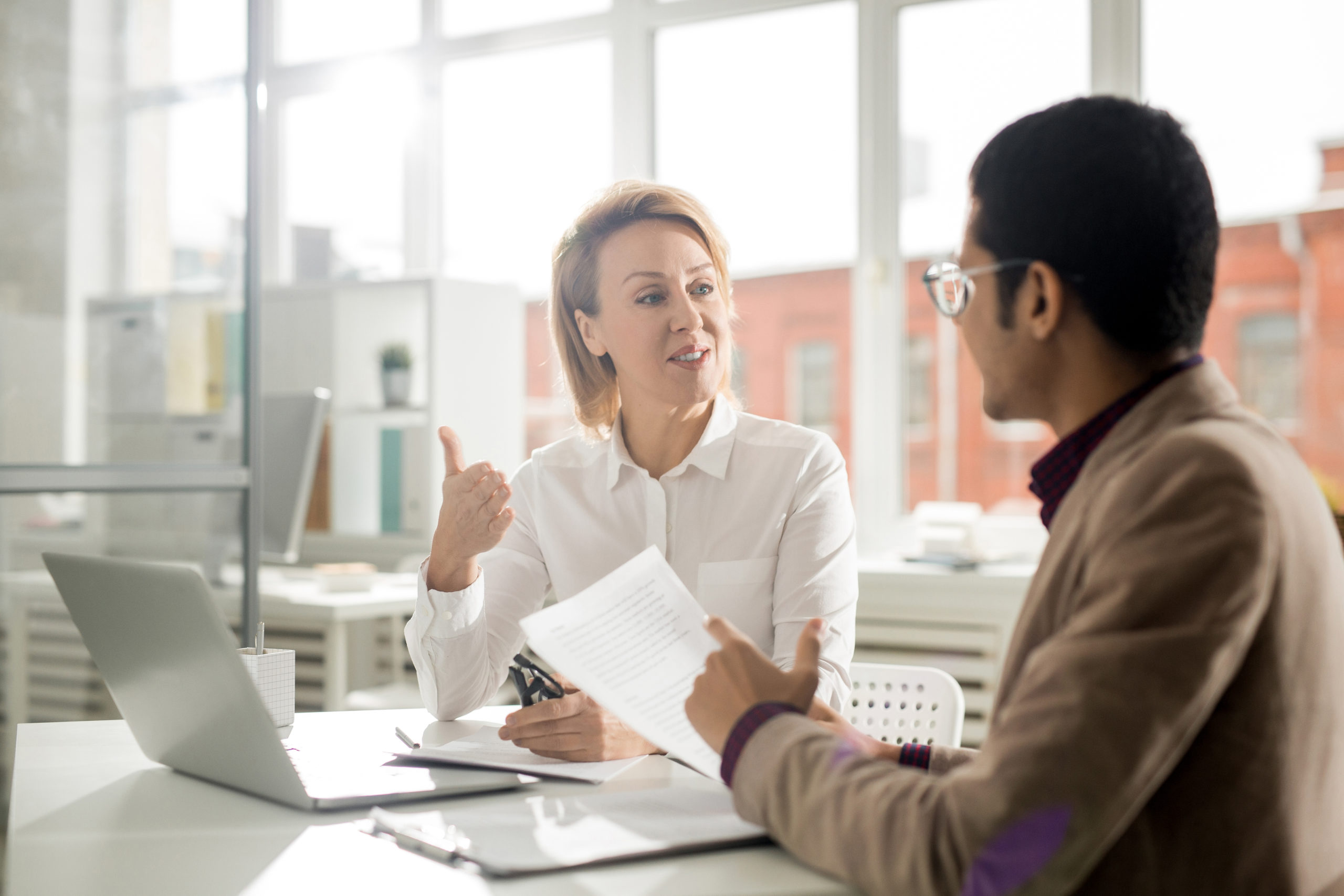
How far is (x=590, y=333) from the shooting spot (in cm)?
194

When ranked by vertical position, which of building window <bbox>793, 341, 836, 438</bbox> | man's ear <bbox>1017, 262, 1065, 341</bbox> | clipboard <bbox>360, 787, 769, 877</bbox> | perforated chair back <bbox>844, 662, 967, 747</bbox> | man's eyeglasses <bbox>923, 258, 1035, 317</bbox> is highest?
building window <bbox>793, 341, 836, 438</bbox>

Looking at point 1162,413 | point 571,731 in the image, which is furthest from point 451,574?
point 1162,413

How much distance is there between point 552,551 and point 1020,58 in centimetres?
235

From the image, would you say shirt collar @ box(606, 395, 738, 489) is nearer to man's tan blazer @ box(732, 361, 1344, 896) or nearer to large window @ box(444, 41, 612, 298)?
man's tan blazer @ box(732, 361, 1344, 896)

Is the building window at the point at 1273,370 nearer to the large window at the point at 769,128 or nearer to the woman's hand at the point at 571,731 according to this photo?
the large window at the point at 769,128

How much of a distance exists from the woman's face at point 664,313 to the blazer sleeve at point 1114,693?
1064 mm

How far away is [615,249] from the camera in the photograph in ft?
6.02

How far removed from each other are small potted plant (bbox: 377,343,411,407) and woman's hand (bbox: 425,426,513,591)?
8.75 ft

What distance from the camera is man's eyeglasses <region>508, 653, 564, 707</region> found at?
1.27 meters

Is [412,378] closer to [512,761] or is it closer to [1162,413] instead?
[512,761]

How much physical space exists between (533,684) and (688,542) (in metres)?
0.49

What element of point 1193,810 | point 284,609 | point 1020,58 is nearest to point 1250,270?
point 1020,58

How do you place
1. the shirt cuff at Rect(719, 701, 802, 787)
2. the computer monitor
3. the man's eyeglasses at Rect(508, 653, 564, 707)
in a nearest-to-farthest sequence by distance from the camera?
the shirt cuff at Rect(719, 701, 802, 787) < the man's eyeglasses at Rect(508, 653, 564, 707) < the computer monitor

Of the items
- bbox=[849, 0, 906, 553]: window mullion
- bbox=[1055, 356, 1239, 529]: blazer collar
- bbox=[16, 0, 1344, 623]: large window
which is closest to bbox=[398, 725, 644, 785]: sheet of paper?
bbox=[1055, 356, 1239, 529]: blazer collar
